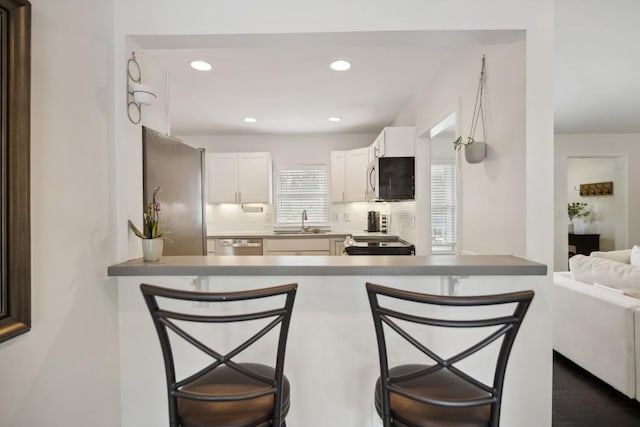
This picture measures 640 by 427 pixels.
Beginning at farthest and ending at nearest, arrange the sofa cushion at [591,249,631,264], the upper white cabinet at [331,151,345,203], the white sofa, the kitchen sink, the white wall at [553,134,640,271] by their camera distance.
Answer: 1. the white wall at [553,134,640,271]
2. the kitchen sink
3. the upper white cabinet at [331,151,345,203]
4. the sofa cushion at [591,249,631,264]
5. the white sofa

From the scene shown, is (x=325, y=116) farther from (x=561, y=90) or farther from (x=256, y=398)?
(x=256, y=398)

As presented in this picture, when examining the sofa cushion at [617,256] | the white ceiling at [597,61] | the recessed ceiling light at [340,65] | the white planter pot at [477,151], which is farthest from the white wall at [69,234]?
the sofa cushion at [617,256]

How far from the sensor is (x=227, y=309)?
62.2 inches

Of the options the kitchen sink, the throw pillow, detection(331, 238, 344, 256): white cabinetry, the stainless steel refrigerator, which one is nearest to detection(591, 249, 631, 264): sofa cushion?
the throw pillow

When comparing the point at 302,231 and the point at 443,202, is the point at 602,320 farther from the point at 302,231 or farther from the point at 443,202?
the point at 302,231

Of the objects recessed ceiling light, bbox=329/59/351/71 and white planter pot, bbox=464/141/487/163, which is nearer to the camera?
white planter pot, bbox=464/141/487/163

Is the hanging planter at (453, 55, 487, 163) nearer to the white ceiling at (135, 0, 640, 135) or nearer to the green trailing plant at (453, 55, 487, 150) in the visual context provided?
the green trailing plant at (453, 55, 487, 150)

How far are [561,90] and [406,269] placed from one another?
127 inches

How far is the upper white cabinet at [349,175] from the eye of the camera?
4.61m

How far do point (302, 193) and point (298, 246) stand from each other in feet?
3.26

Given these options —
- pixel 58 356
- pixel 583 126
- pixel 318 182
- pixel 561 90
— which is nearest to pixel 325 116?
pixel 318 182

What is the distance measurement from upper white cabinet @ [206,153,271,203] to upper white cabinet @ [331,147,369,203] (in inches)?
40.5

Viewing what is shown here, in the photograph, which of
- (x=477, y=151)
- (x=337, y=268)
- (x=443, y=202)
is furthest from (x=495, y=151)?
(x=443, y=202)

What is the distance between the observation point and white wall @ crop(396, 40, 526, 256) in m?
1.64
